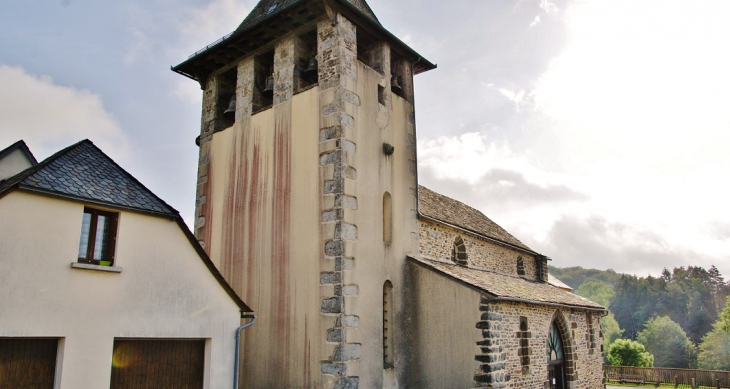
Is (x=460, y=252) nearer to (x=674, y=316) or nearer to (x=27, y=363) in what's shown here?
(x=27, y=363)

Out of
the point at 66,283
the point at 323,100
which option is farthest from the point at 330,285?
the point at 66,283

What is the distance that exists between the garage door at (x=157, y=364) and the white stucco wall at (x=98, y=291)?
0.17m

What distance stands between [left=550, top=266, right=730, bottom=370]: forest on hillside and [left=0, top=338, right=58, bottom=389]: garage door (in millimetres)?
48988

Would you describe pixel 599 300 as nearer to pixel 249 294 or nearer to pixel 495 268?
pixel 495 268

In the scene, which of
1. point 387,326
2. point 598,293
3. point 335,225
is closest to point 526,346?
point 387,326

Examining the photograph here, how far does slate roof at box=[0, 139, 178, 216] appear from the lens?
275 inches

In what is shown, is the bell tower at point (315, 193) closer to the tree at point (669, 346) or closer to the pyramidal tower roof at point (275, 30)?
the pyramidal tower roof at point (275, 30)

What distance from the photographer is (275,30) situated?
12688 mm

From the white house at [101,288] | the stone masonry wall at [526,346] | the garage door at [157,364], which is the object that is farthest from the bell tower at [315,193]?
the garage door at [157,364]

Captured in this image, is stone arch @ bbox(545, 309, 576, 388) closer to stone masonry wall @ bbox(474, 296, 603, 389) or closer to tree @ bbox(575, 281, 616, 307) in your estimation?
stone masonry wall @ bbox(474, 296, 603, 389)

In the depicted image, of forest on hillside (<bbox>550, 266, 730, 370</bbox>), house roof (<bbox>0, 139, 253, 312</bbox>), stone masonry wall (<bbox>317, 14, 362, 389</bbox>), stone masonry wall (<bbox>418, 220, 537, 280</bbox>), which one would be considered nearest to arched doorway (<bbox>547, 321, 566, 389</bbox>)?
stone masonry wall (<bbox>418, 220, 537, 280</bbox>)

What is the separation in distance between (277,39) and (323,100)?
2486mm

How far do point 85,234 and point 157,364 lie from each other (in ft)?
7.11

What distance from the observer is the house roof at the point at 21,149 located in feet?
29.8
